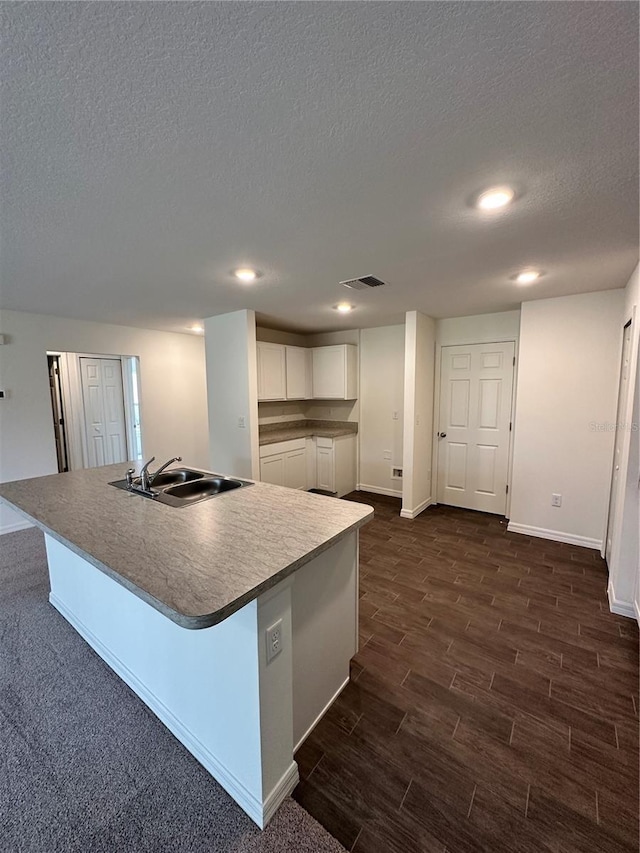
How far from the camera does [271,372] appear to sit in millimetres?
4367

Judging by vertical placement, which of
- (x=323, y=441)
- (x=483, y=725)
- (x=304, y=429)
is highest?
(x=304, y=429)

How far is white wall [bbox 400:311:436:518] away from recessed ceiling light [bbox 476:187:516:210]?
7.28 ft

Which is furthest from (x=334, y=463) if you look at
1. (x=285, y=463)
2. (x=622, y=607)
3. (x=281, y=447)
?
(x=622, y=607)

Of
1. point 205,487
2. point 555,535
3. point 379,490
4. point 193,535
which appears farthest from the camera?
point 379,490

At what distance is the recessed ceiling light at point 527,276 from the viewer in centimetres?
251

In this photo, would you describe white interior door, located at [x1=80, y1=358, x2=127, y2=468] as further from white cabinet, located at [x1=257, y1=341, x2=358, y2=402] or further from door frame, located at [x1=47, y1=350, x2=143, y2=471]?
white cabinet, located at [x1=257, y1=341, x2=358, y2=402]

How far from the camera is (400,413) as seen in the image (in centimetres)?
477

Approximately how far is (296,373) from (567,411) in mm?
3150

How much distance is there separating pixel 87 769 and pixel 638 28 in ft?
9.55

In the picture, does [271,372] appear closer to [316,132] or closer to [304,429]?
[304,429]

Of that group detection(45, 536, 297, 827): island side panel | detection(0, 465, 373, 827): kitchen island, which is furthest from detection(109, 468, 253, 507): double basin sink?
detection(45, 536, 297, 827): island side panel

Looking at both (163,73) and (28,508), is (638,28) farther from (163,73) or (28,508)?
(28,508)

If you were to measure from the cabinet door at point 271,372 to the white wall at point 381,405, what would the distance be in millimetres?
1217

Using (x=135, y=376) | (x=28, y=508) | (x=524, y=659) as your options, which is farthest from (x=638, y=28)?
(x=135, y=376)
